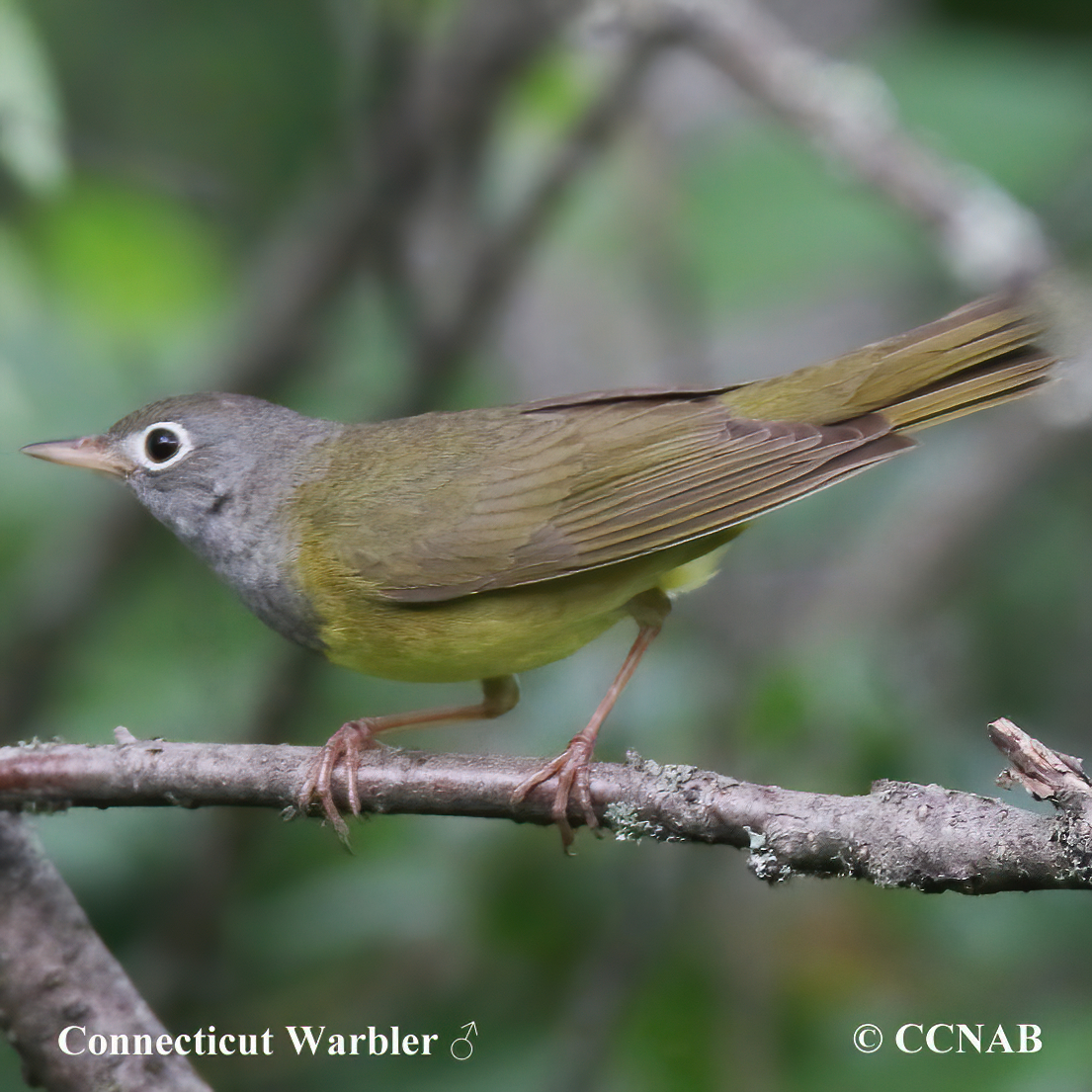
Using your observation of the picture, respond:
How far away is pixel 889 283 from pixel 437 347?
137 inches

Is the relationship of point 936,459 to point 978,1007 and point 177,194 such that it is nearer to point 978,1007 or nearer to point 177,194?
point 978,1007

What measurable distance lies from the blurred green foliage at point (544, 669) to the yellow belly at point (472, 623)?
755 millimetres

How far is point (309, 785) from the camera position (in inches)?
115

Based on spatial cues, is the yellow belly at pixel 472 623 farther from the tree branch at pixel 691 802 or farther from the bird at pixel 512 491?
the tree branch at pixel 691 802

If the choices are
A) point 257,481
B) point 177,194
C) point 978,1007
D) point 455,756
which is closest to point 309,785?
point 455,756

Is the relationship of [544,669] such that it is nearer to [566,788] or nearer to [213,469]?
[213,469]

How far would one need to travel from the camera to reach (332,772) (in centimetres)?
316

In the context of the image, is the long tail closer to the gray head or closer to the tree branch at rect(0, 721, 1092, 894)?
the tree branch at rect(0, 721, 1092, 894)

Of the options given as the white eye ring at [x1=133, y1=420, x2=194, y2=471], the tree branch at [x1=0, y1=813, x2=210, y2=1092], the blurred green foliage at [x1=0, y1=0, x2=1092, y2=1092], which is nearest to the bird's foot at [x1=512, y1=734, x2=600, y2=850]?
the tree branch at [x1=0, y1=813, x2=210, y2=1092]

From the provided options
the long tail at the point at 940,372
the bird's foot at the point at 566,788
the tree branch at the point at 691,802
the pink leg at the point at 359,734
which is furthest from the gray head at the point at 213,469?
the long tail at the point at 940,372

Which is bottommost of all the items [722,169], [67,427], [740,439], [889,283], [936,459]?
[740,439]

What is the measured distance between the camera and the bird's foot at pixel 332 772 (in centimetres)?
296

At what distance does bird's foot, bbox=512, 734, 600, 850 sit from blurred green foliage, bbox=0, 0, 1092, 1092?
47.0 inches

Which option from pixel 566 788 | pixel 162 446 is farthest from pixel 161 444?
pixel 566 788
